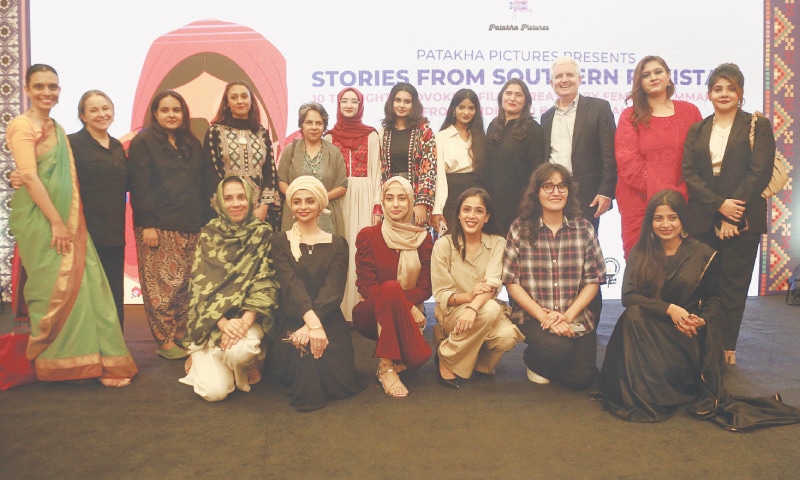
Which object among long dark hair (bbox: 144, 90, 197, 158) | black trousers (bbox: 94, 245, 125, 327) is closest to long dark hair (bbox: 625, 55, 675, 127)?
long dark hair (bbox: 144, 90, 197, 158)

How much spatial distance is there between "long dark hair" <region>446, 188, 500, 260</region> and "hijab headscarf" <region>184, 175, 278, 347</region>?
2.84 feet

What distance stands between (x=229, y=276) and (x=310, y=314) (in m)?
0.44

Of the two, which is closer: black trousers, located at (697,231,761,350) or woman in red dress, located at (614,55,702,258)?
black trousers, located at (697,231,761,350)

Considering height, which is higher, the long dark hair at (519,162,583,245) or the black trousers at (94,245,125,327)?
the long dark hair at (519,162,583,245)

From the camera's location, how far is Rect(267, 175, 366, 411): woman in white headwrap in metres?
2.64

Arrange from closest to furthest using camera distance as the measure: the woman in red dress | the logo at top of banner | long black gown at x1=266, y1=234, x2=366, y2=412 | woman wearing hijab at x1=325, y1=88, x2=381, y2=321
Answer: long black gown at x1=266, y1=234, x2=366, y2=412, the woman in red dress, woman wearing hijab at x1=325, y1=88, x2=381, y2=321, the logo at top of banner

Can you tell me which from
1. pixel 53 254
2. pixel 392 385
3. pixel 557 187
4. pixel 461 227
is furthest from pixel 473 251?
pixel 53 254

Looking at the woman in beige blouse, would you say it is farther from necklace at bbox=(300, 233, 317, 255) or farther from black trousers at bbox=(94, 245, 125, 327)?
black trousers at bbox=(94, 245, 125, 327)

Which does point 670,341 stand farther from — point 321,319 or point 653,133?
point 321,319

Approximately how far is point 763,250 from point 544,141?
2.80 metres

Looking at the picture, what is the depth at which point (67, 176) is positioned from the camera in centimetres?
294

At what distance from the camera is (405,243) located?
119 inches

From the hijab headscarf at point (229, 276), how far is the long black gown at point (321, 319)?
0.07 m

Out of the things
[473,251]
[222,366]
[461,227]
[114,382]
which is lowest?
[114,382]
